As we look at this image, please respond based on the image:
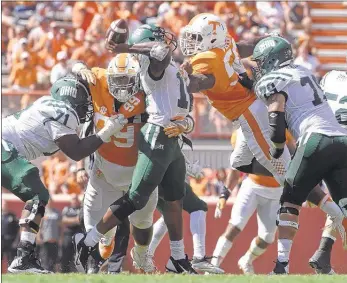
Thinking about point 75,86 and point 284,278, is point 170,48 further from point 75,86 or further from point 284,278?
point 284,278

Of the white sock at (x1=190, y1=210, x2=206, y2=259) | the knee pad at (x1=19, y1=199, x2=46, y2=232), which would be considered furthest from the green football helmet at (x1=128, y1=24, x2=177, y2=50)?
the white sock at (x1=190, y1=210, x2=206, y2=259)

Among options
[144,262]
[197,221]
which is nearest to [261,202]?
[197,221]

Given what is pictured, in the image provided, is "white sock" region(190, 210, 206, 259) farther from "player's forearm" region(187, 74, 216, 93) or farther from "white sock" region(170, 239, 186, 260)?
"player's forearm" region(187, 74, 216, 93)

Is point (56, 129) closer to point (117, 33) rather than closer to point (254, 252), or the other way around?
point (117, 33)

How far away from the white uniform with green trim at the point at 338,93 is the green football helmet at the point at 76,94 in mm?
2046

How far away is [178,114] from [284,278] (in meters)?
1.86

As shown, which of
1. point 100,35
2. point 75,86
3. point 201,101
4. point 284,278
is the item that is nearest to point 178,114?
point 75,86

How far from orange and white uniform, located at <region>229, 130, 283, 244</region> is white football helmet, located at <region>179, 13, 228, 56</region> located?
6.66 ft

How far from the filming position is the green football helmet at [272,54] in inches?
363

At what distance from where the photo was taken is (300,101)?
8836 mm

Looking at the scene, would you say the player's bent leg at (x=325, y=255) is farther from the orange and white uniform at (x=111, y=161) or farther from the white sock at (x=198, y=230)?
the orange and white uniform at (x=111, y=161)

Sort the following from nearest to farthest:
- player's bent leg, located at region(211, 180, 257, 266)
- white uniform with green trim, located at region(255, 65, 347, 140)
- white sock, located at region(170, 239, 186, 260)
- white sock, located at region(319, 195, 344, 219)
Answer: white uniform with green trim, located at region(255, 65, 347, 140), white sock, located at region(170, 239, 186, 260), white sock, located at region(319, 195, 344, 219), player's bent leg, located at region(211, 180, 257, 266)

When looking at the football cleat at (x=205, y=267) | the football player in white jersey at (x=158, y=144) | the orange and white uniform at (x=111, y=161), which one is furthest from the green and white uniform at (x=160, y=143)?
the football cleat at (x=205, y=267)

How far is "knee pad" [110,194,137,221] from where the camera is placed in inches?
358
